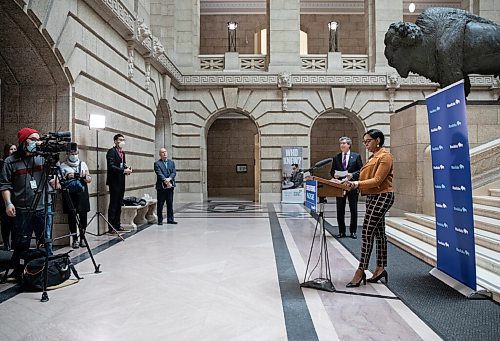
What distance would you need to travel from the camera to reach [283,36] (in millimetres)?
17875

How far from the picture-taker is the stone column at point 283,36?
17859mm

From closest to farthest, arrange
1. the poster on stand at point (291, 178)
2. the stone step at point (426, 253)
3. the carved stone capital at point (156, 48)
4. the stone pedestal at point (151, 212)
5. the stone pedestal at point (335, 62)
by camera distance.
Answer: the stone step at point (426, 253) < the stone pedestal at point (151, 212) < the carved stone capital at point (156, 48) < the poster on stand at point (291, 178) < the stone pedestal at point (335, 62)

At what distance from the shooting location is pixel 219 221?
10812mm

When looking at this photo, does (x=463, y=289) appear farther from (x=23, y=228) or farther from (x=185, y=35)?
(x=185, y=35)

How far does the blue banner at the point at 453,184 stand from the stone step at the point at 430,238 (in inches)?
20.1

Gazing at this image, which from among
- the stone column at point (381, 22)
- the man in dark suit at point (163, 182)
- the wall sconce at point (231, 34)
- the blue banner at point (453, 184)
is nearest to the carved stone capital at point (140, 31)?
the man in dark suit at point (163, 182)

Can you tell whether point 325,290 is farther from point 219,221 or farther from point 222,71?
point 222,71

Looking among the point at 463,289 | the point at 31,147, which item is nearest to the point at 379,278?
the point at 463,289

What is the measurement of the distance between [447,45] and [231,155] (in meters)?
18.4

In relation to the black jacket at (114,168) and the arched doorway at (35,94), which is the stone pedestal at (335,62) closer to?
the black jacket at (114,168)

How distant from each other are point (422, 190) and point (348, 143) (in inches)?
80.5

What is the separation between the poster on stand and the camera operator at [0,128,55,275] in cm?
1243

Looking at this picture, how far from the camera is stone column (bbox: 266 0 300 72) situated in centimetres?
1786

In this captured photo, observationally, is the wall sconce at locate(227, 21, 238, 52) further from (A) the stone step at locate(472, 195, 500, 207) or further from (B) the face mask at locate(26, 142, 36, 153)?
(B) the face mask at locate(26, 142, 36, 153)
